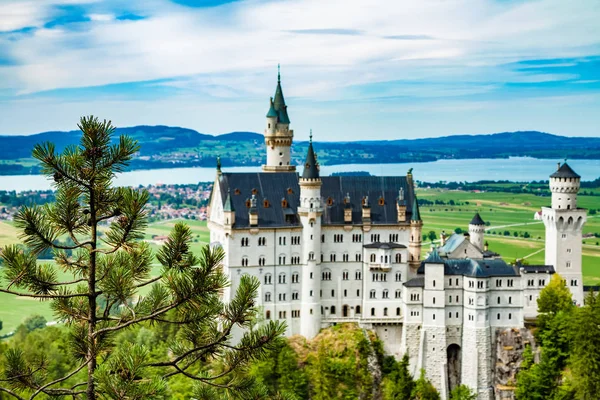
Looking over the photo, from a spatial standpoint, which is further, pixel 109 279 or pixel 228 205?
pixel 228 205

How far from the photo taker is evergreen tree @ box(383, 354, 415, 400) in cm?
6525

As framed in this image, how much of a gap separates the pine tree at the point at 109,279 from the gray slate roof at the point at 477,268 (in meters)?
51.1

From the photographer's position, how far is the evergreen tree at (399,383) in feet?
214

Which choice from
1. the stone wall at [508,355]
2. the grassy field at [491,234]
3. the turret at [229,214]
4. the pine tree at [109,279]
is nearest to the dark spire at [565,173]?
the stone wall at [508,355]

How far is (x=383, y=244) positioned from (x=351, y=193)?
4.95m

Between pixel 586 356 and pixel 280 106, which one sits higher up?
pixel 280 106

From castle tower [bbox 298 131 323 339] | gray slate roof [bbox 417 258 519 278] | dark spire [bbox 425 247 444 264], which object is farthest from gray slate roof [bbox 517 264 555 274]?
castle tower [bbox 298 131 323 339]

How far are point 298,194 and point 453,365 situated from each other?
18292 mm

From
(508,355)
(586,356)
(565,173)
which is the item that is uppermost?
(565,173)

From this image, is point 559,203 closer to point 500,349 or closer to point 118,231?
point 500,349

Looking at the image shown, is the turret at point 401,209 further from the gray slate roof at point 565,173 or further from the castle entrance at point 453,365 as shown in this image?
the gray slate roof at point 565,173

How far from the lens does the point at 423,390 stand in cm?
6544

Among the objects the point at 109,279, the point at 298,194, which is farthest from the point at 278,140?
the point at 109,279

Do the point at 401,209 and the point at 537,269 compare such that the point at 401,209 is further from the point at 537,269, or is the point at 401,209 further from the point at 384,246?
the point at 537,269
